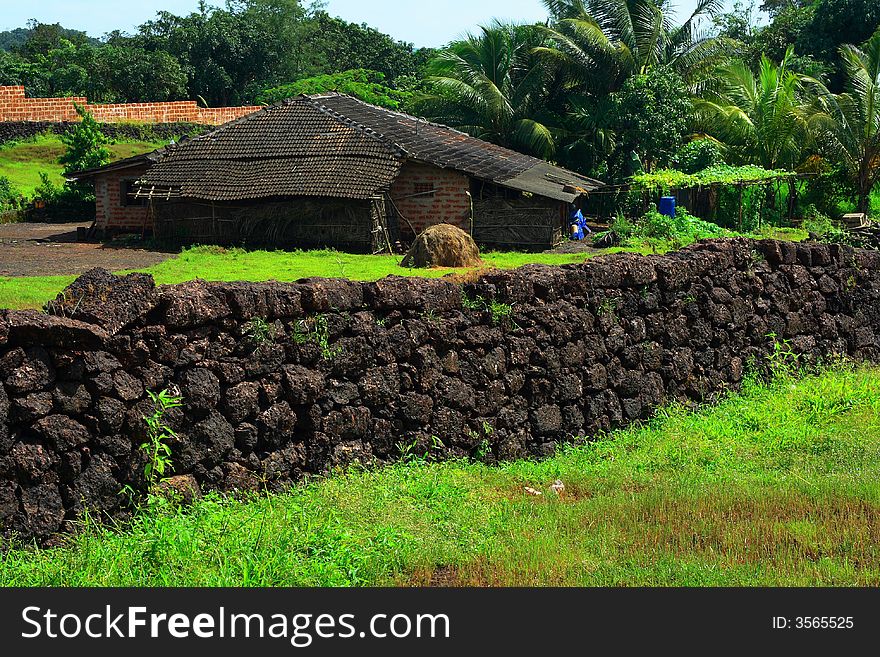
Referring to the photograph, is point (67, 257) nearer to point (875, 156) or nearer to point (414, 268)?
point (414, 268)

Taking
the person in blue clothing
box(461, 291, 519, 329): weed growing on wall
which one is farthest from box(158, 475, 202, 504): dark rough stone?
the person in blue clothing

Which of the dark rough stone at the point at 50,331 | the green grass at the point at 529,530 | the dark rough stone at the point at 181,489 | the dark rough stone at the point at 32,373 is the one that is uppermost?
the dark rough stone at the point at 50,331

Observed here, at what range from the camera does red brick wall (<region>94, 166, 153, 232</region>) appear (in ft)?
103

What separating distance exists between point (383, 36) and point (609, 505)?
6755cm

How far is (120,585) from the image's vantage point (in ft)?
17.2

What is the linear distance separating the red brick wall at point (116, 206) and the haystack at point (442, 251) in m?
12.1

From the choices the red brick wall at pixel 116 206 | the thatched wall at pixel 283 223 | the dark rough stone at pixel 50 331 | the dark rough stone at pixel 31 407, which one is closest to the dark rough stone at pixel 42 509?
the dark rough stone at pixel 31 407

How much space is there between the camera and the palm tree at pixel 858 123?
100.0 ft

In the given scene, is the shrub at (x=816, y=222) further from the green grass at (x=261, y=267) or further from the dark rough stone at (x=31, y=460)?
the dark rough stone at (x=31, y=460)

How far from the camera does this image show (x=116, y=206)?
31594 millimetres

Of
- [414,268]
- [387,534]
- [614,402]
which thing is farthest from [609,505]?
[414,268]

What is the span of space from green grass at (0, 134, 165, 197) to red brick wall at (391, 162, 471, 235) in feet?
64.0

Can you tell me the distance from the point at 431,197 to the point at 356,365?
20792 mm

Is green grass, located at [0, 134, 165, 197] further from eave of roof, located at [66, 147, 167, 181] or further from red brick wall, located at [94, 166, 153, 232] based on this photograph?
red brick wall, located at [94, 166, 153, 232]
